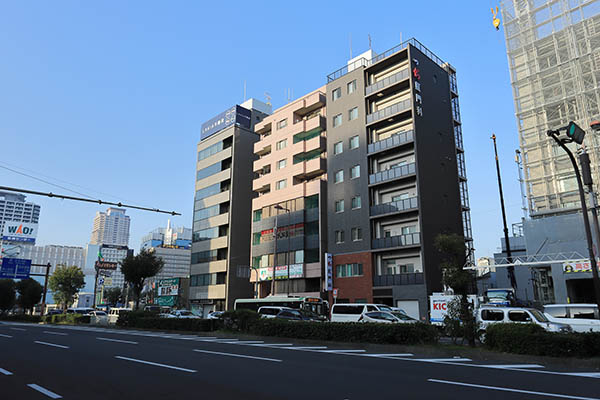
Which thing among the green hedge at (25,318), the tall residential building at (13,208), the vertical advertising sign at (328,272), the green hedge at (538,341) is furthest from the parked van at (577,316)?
the tall residential building at (13,208)

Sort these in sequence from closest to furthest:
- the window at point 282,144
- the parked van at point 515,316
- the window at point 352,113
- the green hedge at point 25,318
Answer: the parked van at point 515,316
the window at point 352,113
the green hedge at point 25,318
the window at point 282,144

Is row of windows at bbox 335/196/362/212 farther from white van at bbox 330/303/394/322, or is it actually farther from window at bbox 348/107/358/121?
white van at bbox 330/303/394/322

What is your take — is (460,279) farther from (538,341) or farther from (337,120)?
(337,120)

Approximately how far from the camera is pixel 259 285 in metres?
50.4

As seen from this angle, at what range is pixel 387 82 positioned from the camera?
41281 millimetres

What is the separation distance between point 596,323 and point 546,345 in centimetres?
759

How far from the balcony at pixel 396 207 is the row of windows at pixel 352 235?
2.34m

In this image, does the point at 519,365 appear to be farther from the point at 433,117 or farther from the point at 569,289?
the point at 433,117

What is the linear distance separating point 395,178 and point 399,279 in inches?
357

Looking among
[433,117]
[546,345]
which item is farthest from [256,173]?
[546,345]

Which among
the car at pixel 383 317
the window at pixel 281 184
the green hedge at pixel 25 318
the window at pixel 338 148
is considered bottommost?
the green hedge at pixel 25 318

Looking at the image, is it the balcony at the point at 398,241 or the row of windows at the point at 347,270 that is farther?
the row of windows at the point at 347,270

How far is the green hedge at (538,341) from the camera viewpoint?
12586 mm

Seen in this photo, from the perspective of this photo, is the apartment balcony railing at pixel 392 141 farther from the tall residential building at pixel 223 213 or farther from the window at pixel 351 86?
the tall residential building at pixel 223 213
